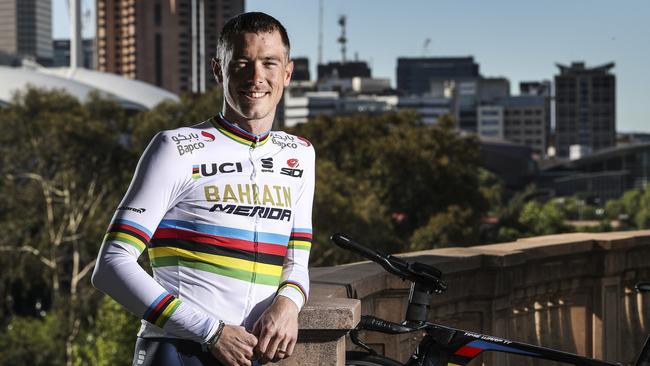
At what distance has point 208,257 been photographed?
338cm

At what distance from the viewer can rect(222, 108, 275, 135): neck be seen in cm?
354

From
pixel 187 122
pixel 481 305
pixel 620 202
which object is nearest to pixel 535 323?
pixel 481 305

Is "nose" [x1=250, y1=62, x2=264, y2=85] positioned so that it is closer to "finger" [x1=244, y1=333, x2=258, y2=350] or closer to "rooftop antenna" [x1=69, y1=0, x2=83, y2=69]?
"finger" [x1=244, y1=333, x2=258, y2=350]

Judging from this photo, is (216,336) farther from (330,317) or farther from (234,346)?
(330,317)

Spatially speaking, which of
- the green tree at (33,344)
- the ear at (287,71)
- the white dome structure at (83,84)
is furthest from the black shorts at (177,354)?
the white dome structure at (83,84)

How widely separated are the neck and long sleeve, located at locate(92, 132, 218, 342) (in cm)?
25

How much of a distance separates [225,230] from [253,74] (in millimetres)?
417

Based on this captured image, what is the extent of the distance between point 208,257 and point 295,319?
0.27 metres

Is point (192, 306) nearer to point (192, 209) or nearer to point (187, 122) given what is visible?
point (192, 209)

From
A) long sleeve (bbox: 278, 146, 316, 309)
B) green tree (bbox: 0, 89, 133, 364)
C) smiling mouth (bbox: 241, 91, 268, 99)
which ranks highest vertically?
smiling mouth (bbox: 241, 91, 268, 99)

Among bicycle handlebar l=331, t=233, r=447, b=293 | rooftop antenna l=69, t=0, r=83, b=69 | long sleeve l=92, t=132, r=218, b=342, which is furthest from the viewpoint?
rooftop antenna l=69, t=0, r=83, b=69

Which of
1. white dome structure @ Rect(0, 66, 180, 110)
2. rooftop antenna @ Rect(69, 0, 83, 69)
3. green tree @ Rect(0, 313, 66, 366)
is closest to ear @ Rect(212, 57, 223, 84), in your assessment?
green tree @ Rect(0, 313, 66, 366)

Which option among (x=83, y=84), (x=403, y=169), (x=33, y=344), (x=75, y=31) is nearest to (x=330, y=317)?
(x=33, y=344)

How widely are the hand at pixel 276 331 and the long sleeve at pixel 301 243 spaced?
146 millimetres
